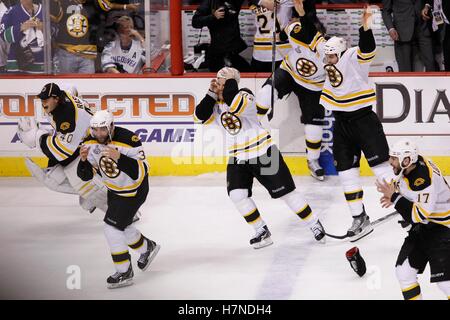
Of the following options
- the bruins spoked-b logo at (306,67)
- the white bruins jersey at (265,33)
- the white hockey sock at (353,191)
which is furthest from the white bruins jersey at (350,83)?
the white bruins jersey at (265,33)

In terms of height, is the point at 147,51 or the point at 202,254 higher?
the point at 147,51

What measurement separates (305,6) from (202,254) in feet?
7.94

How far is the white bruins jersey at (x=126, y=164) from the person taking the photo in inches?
243

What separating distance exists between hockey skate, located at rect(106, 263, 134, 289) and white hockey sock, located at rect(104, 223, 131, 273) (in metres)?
0.02

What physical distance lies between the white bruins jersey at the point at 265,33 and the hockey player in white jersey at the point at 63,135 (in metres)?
1.77

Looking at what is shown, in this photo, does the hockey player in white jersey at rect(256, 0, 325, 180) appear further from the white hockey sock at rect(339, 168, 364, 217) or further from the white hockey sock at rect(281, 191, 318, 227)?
the white hockey sock at rect(281, 191, 318, 227)

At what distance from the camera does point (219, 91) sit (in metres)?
6.82

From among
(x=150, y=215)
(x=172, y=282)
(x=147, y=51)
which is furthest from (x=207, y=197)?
(x=172, y=282)

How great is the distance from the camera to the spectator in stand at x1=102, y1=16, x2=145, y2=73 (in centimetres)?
880

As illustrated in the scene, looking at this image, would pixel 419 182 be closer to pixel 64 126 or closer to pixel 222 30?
pixel 64 126

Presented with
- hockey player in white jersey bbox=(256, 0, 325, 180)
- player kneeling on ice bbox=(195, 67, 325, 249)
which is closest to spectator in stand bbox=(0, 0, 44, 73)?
hockey player in white jersey bbox=(256, 0, 325, 180)

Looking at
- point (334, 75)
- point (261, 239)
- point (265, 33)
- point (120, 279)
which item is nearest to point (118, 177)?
point (120, 279)
